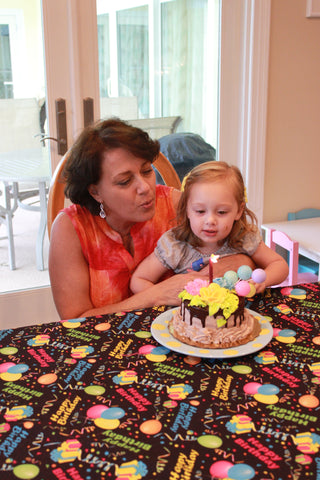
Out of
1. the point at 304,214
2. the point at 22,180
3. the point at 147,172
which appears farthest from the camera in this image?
the point at 304,214

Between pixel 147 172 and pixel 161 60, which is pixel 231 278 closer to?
pixel 147 172

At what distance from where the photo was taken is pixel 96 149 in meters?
1.51

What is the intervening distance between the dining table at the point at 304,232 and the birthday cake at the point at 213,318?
1.54 m

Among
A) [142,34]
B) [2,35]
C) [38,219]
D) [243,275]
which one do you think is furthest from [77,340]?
[142,34]

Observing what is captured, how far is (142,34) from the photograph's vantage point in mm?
2859

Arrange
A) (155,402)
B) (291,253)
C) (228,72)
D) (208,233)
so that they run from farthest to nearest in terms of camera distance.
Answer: (228,72), (291,253), (208,233), (155,402)

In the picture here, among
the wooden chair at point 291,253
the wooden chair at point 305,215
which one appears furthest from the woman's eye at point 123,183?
the wooden chair at point 305,215

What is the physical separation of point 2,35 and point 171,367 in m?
2.10

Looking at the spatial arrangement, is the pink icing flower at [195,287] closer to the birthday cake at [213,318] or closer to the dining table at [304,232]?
the birthday cake at [213,318]

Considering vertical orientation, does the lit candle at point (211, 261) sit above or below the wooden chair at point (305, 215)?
above

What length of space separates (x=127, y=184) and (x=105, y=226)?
0.18 metres

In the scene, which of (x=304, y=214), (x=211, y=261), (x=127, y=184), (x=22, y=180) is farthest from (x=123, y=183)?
(x=304, y=214)

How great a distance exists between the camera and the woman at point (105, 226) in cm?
151

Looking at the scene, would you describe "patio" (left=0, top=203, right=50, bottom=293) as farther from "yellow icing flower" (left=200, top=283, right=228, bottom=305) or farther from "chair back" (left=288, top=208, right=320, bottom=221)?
"yellow icing flower" (left=200, top=283, right=228, bottom=305)
